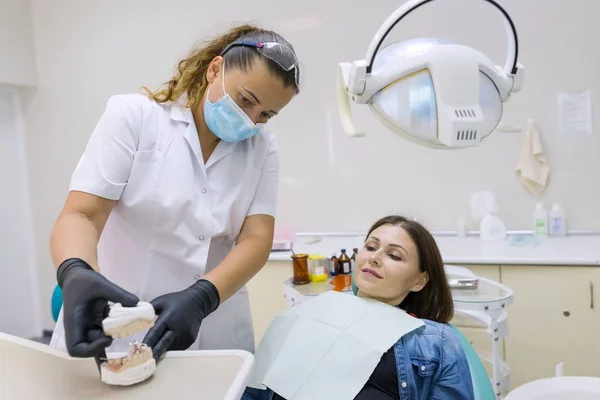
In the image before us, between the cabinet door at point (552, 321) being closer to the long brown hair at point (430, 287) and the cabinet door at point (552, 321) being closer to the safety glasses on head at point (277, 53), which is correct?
the long brown hair at point (430, 287)

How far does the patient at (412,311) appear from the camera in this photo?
1344 millimetres

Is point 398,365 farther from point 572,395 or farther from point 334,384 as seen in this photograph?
point 572,395

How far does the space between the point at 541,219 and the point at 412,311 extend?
1428 mm

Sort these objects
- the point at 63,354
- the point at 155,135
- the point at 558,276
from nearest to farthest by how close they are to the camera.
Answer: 1. the point at 63,354
2. the point at 155,135
3. the point at 558,276

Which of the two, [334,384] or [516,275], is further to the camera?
[516,275]

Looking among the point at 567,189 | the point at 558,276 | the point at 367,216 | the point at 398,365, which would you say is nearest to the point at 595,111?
the point at 567,189

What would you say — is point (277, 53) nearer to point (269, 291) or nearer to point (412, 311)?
point (412, 311)

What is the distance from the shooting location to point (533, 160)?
272cm

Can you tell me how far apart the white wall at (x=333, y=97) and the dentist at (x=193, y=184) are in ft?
5.44

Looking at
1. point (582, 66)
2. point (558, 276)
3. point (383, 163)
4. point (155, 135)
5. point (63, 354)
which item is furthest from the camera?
point (383, 163)

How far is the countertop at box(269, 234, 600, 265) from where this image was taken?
2.27 meters

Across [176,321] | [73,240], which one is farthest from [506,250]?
[73,240]

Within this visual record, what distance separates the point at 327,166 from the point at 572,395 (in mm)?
1874

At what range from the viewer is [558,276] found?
7.44 ft
